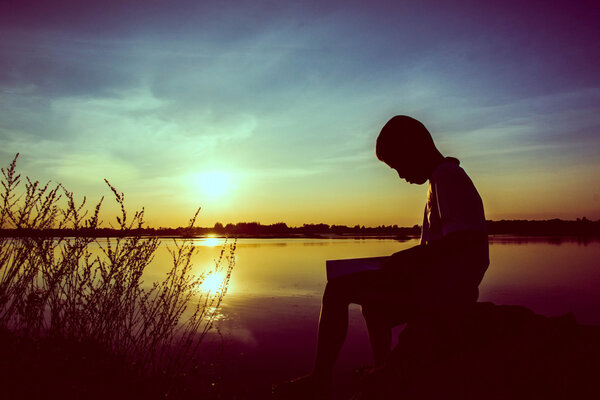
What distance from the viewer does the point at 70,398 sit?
2.91 meters

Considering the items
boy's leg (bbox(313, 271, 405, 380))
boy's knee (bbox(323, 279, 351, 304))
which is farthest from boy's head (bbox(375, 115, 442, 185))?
boy's knee (bbox(323, 279, 351, 304))

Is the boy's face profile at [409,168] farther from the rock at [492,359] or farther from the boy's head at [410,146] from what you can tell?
the rock at [492,359]

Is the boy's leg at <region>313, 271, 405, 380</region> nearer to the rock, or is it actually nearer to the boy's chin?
the rock

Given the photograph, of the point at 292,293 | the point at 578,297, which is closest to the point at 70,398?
the point at 292,293

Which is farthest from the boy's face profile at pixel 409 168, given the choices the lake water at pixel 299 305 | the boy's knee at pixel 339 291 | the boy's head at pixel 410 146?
the lake water at pixel 299 305

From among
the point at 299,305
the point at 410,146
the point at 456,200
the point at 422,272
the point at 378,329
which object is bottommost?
A: the point at 299,305

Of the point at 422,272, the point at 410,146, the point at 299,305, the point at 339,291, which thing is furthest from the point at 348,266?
the point at 299,305

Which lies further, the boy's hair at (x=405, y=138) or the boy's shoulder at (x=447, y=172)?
the boy's hair at (x=405, y=138)

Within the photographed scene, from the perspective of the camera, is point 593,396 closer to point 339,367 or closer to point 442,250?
point 442,250

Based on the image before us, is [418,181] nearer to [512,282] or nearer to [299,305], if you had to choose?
[299,305]

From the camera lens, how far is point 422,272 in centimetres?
237

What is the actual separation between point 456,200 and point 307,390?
1386mm

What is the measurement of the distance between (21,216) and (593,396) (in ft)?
16.1

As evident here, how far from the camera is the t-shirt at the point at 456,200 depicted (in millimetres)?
2275
